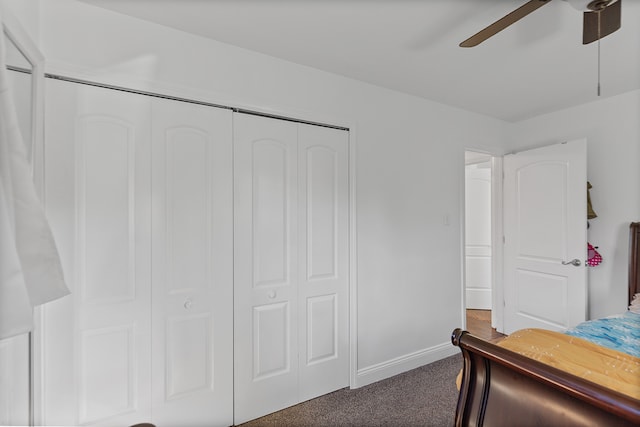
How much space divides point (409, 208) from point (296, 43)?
1618 mm

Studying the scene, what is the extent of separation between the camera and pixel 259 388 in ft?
6.98

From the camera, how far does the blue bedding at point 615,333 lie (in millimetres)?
1692

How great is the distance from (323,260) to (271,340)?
663mm

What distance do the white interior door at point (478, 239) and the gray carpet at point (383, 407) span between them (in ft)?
7.53

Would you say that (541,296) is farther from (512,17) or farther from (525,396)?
(512,17)

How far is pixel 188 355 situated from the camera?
1.89 metres

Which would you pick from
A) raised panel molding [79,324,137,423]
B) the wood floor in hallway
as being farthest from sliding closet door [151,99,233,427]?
the wood floor in hallway

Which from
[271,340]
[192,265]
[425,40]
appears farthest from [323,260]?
[425,40]

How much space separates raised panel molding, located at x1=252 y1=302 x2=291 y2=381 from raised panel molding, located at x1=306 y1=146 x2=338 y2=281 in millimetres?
337

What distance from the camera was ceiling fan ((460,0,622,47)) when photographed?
4.10 ft

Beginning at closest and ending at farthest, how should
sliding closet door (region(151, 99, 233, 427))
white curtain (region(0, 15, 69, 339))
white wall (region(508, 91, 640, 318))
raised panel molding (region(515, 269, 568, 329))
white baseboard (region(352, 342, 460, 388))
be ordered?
1. white curtain (region(0, 15, 69, 339))
2. sliding closet door (region(151, 99, 233, 427))
3. white baseboard (region(352, 342, 460, 388))
4. white wall (region(508, 91, 640, 318))
5. raised panel molding (region(515, 269, 568, 329))

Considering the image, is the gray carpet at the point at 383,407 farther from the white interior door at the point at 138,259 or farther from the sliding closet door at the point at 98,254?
the sliding closet door at the point at 98,254

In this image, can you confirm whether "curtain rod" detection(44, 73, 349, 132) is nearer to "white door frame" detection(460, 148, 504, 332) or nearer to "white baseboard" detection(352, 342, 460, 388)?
"white baseboard" detection(352, 342, 460, 388)

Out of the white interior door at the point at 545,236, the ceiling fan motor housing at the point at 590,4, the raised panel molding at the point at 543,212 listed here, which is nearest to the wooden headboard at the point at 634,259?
the white interior door at the point at 545,236
